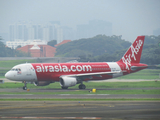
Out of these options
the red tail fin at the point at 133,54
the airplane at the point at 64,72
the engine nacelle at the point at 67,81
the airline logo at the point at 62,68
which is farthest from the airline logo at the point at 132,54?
the engine nacelle at the point at 67,81

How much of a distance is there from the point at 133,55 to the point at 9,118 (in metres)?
41.7

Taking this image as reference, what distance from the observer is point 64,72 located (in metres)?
53.9

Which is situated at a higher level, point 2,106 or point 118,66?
point 118,66

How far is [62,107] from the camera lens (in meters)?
28.6

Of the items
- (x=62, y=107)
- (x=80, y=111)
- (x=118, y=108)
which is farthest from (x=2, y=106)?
(x=118, y=108)

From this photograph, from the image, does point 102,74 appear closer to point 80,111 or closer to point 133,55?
point 133,55

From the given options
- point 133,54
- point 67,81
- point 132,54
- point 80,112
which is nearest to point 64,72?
point 67,81

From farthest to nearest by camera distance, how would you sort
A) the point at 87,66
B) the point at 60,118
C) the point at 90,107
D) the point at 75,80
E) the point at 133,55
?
the point at 133,55 → the point at 87,66 → the point at 75,80 → the point at 90,107 → the point at 60,118

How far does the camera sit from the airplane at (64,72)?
5171 centimetres

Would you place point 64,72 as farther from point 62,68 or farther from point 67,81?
point 67,81

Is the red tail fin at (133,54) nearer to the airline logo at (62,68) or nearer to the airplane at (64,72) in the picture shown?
the airplane at (64,72)

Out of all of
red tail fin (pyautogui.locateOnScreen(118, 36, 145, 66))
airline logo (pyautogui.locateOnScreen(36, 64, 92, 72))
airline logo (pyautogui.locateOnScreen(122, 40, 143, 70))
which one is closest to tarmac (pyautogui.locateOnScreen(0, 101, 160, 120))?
airline logo (pyautogui.locateOnScreen(36, 64, 92, 72))

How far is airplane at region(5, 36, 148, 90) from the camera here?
51709 millimetres

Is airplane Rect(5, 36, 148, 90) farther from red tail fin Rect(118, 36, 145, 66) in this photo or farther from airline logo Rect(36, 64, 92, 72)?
red tail fin Rect(118, 36, 145, 66)
